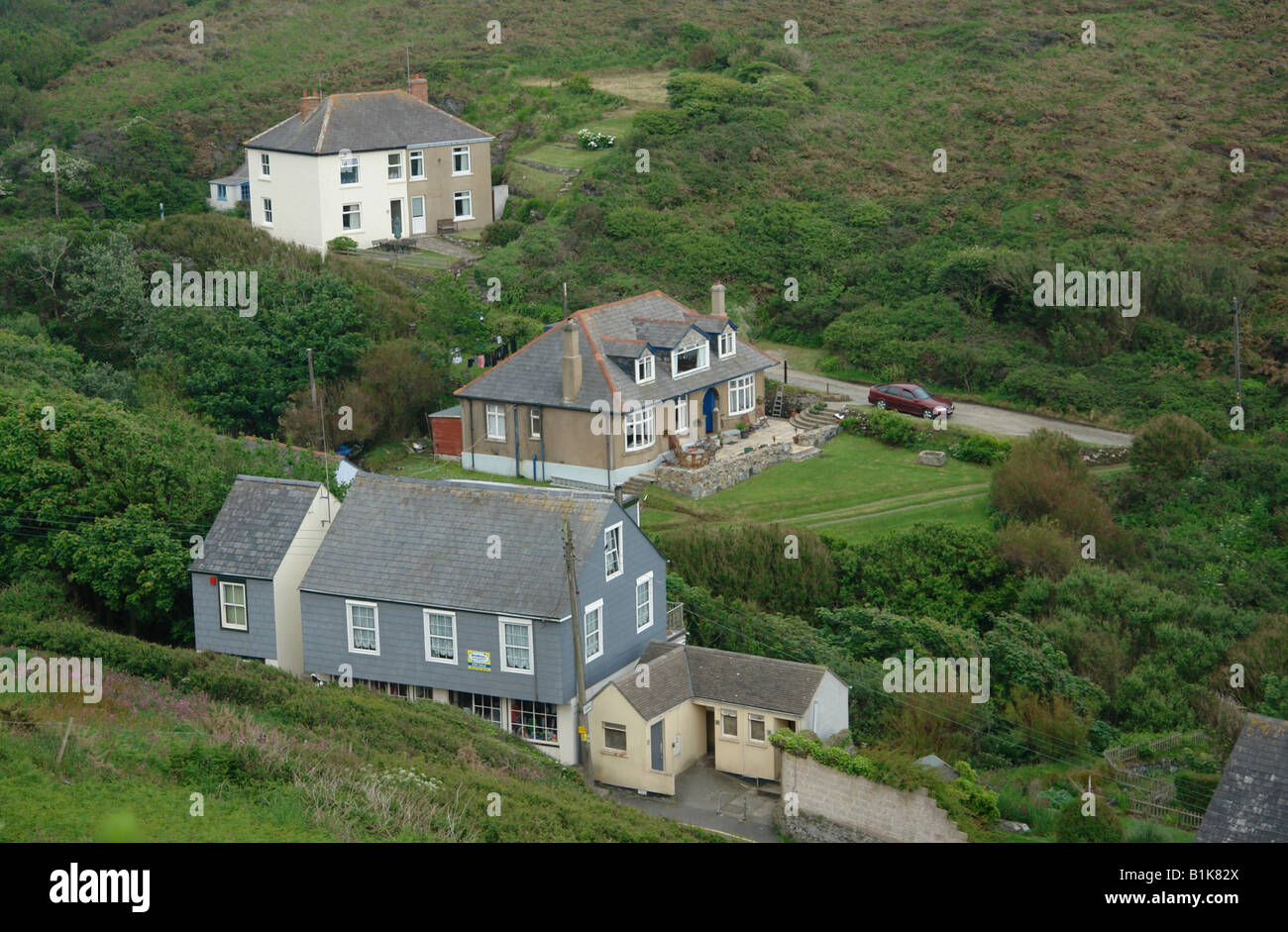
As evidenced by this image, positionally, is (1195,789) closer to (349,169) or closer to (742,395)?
(742,395)

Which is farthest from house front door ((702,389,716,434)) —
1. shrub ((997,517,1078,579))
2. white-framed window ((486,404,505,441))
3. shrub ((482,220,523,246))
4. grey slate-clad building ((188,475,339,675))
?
shrub ((482,220,523,246))

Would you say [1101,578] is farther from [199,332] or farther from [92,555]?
[199,332]

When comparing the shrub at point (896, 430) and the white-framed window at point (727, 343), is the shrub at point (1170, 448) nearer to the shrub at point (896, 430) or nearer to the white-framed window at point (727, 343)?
the shrub at point (896, 430)

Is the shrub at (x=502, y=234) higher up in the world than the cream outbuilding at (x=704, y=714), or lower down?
higher up

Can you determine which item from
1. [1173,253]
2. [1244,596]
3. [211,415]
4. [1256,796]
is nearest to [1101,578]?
[1244,596]

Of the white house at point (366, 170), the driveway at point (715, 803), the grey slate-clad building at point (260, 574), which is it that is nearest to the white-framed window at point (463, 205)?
the white house at point (366, 170)

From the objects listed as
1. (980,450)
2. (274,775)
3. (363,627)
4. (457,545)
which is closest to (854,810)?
(457,545)
